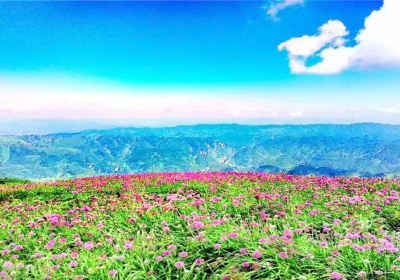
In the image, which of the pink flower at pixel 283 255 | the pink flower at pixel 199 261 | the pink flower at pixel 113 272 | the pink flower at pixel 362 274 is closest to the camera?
the pink flower at pixel 362 274

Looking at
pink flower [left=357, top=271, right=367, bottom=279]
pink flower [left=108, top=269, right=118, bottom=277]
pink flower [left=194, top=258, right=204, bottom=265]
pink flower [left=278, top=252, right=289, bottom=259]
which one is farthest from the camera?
pink flower [left=194, top=258, right=204, bottom=265]

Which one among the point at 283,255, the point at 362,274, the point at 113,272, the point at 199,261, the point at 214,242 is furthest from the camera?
the point at 214,242

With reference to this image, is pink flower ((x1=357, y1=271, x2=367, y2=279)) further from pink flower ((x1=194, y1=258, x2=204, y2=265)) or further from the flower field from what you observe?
pink flower ((x1=194, y1=258, x2=204, y2=265))

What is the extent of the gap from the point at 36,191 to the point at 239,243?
1464 cm

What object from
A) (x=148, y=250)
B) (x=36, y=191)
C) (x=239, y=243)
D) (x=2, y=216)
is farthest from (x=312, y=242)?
(x=36, y=191)

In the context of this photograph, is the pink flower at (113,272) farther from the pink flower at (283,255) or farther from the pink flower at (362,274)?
the pink flower at (362,274)

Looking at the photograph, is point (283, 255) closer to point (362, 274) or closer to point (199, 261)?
point (362, 274)

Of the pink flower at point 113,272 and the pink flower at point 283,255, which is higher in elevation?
the pink flower at point 283,255

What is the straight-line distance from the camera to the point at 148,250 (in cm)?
696

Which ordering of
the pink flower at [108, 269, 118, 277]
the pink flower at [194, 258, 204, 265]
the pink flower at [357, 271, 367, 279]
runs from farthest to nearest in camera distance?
1. the pink flower at [194, 258, 204, 265]
2. the pink flower at [108, 269, 118, 277]
3. the pink flower at [357, 271, 367, 279]

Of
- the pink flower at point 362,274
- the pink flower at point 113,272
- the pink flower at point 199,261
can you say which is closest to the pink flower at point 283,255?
the pink flower at point 362,274

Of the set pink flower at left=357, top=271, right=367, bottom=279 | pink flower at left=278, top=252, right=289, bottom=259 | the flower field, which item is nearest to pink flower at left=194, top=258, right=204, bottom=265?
the flower field

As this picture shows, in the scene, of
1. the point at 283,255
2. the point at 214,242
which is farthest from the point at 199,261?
the point at 283,255

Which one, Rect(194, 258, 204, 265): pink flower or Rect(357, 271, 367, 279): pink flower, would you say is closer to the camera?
Rect(357, 271, 367, 279): pink flower
